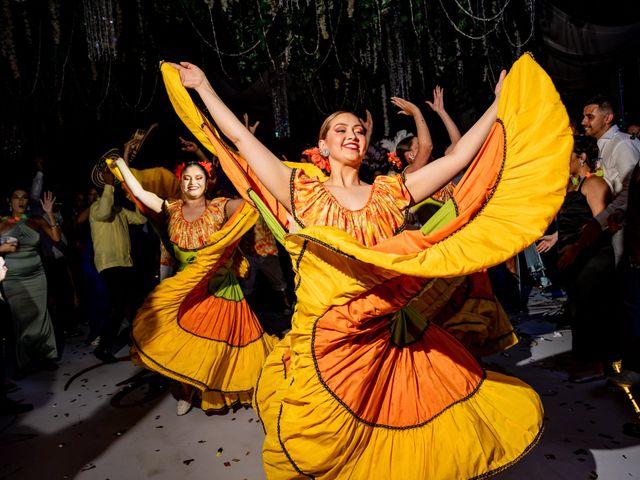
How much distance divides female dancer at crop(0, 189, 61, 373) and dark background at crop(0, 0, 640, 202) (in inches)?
77.8

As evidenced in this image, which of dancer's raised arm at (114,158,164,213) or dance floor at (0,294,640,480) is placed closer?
dance floor at (0,294,640,480)

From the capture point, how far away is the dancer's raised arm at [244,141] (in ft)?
5.72

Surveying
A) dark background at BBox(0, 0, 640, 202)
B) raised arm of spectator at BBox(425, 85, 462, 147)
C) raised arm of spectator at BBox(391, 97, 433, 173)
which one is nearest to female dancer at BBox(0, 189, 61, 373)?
dark background at BBox(0, 0, 640, 202)

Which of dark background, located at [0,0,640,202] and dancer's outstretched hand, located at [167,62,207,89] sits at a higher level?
dark background, located at [0,0,640,202]

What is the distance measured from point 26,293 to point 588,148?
5.25m

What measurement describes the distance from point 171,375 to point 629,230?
9.51 feet

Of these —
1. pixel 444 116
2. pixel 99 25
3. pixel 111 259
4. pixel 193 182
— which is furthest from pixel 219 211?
pixel 99 25

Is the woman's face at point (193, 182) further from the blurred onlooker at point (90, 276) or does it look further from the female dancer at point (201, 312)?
the blurred onlooker at point (90, 276)

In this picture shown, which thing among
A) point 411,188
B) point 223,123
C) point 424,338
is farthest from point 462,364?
point 223,123

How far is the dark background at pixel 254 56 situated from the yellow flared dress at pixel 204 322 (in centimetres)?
348

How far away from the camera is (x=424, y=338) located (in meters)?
1.81

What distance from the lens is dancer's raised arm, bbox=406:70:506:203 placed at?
1821 mm

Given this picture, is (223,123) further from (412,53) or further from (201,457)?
(412,53)

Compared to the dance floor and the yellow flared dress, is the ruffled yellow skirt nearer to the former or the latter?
the dance floor
